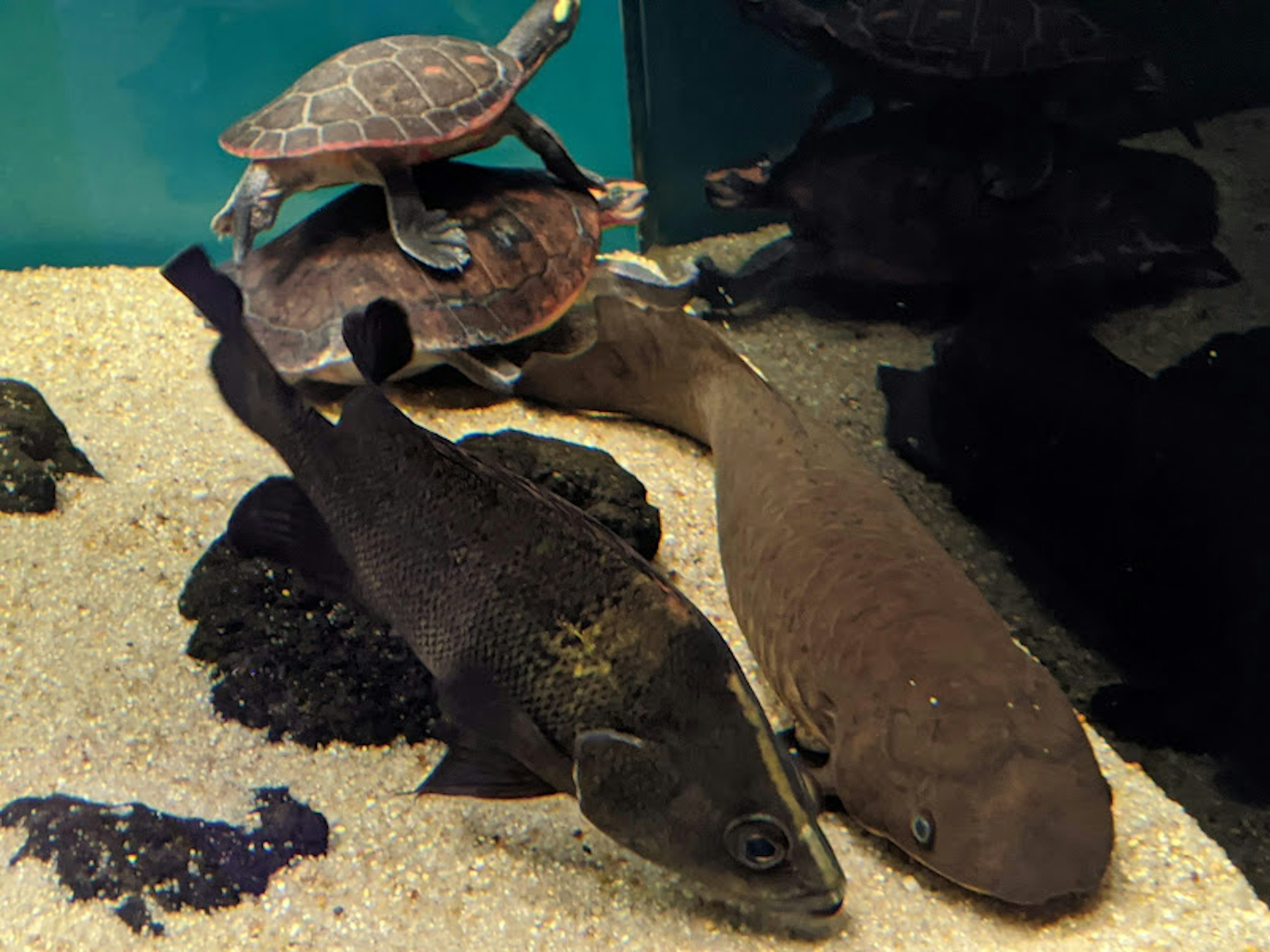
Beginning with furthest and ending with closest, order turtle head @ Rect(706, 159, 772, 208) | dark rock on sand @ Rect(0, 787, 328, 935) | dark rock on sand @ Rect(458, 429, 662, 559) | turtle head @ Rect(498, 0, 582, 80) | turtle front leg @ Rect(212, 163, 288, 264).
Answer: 1. turtle head @ Rect(498, 0, 582, 80)
2. turtle front leg @ Rect(212, 163, 288, 264)
3. turtle head @ Rect(706, 159, 772, 208)
4. dark rock on sand @ Rect(458, 429, 662, 559)
5. dark rock on sand @ Rect(0, 787, 328, 935)

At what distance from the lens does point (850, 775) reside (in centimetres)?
228

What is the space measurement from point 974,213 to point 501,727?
6.61 feet

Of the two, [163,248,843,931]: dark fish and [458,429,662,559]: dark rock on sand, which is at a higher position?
[163,248,843,931]: dark fish

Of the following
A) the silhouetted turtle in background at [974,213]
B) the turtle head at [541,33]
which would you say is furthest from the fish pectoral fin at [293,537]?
the turtle head at [541,33]

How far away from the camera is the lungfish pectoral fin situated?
6.27 feet

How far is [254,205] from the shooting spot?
466 cm

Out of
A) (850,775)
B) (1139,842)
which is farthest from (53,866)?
(1139,842)

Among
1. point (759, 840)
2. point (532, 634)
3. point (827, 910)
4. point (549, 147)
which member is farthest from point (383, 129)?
point (827, 910)

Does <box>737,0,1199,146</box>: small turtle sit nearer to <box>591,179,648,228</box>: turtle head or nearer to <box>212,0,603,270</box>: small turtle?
<box>212,0,603,270</box>: small turtle

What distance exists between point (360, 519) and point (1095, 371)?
198 cm

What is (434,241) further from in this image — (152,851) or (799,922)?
(799,922)

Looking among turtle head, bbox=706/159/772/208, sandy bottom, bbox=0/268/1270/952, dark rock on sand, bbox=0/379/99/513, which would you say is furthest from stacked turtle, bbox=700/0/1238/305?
dark rock on sand, bbox=0/379/99/513

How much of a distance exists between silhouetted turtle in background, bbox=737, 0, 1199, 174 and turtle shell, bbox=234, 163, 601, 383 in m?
1.95

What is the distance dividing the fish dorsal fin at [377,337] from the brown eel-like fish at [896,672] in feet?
4.13
